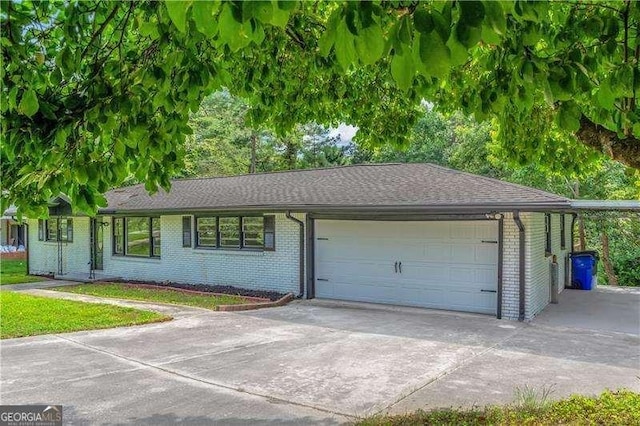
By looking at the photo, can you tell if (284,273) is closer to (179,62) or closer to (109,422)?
(109,422)

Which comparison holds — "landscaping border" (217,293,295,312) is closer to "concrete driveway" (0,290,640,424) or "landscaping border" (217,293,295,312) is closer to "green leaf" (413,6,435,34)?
"concrete driveway" (0,290,640,424)

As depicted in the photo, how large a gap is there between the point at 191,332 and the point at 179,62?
6.79 meters

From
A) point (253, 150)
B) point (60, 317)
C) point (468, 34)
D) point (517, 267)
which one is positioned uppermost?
point (253, 150)

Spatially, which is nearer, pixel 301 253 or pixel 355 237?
pixel 355 237

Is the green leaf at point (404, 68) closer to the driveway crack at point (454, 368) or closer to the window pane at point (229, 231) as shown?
the driveway crack at point (454, 368)

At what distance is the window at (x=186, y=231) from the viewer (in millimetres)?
15830

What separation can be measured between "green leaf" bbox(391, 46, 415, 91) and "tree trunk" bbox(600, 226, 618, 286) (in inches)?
787

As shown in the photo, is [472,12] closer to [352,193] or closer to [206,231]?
[352,193]

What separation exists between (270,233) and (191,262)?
10.9ft

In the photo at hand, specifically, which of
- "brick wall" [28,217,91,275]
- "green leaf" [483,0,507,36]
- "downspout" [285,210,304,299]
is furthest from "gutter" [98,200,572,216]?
"green leaf" [483,0,507,36]

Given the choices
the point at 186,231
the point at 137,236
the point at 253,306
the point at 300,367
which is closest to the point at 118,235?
the point at 137,236

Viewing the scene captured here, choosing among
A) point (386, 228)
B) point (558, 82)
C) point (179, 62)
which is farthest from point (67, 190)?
point (386, 228)

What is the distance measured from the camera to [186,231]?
52.1 ft

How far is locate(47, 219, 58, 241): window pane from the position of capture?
2034 cm
